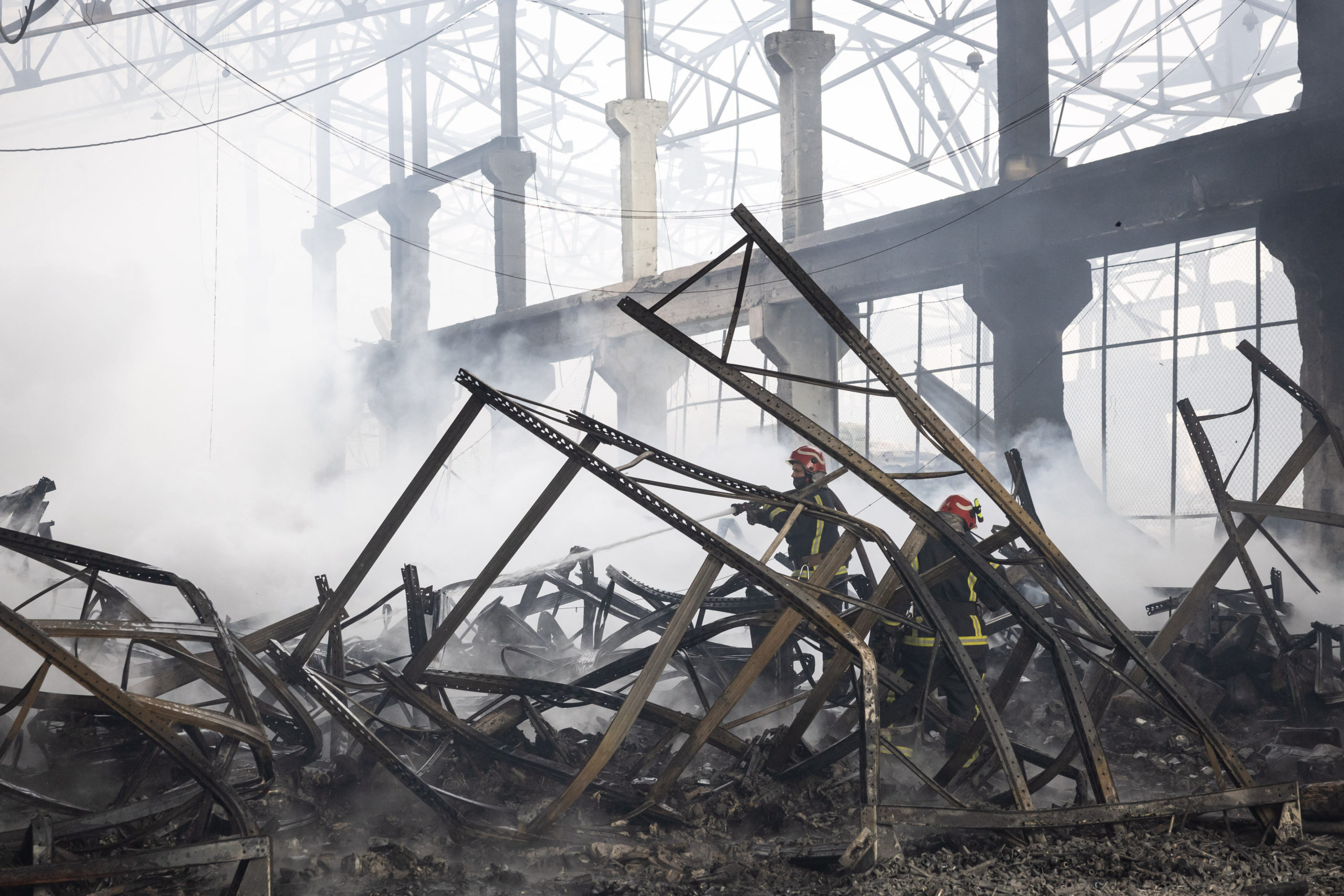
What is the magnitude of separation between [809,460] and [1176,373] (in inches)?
273

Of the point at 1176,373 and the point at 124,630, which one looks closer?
the point at 124,630

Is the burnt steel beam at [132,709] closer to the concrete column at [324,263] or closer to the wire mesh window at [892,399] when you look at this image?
the wire mesh window at [892,399]

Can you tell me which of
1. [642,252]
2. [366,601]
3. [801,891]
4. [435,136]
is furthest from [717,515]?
[435,136]

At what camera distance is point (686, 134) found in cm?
2294

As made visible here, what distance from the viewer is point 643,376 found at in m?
17.2

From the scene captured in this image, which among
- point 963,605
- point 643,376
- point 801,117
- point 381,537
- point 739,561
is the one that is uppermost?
point 801,117

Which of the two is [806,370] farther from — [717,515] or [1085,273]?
[717,515]

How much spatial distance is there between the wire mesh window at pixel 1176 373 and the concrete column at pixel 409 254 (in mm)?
14733

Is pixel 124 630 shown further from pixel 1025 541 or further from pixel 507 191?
pixel 507 191

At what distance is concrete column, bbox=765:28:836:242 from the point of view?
15219 mm

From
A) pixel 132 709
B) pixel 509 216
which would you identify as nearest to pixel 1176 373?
pixel 132 709

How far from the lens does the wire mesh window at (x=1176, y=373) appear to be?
12828mm

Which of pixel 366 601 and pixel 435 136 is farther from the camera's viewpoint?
pixel 435 136

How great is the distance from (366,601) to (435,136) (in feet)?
61.9
